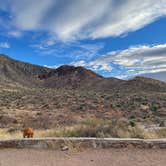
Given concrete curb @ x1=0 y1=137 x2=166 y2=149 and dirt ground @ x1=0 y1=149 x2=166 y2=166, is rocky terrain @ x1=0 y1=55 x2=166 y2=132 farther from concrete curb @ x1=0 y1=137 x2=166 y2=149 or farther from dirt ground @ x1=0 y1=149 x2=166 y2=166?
dirt ground @ x1=0 y1=149 x2=166 y2=166

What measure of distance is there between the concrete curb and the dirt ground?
0.23 metres

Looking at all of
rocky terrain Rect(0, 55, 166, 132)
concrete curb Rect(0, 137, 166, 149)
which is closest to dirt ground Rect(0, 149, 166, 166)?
concrete curb Rect(0, 137, 166, 149)

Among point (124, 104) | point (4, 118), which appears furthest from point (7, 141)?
point (124, 104)

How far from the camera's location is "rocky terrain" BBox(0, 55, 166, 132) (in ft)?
114

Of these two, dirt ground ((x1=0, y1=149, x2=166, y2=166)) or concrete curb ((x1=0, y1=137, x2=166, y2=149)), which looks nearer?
dirt ground ((x1=0, y1=149, x2=166, y2=166))

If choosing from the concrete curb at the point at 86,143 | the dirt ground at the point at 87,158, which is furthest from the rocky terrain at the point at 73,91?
the dirt ground at the point at 87,158

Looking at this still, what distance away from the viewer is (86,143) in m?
8.35

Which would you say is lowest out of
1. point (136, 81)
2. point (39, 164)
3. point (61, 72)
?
point (39, 164)

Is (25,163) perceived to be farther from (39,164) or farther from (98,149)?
(98,149)

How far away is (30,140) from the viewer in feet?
28.8

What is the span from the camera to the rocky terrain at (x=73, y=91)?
114ft

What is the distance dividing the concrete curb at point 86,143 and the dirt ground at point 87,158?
23 centimetres

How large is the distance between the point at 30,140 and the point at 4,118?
16.0m

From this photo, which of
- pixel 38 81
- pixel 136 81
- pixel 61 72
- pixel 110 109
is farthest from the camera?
pixel 61 72
